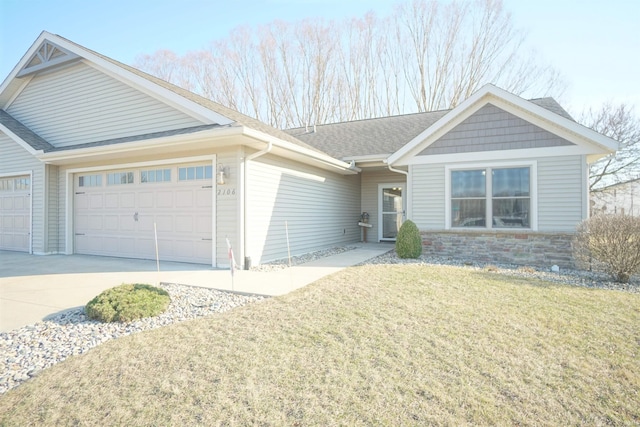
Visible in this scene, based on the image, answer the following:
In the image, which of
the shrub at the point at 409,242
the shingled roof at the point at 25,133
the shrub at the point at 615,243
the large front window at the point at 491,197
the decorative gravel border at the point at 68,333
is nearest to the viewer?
the decorative gravel border at the point at 68,333

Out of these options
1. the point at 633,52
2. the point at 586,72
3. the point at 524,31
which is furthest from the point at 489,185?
the point at 524,31

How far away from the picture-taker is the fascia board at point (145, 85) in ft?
24.9

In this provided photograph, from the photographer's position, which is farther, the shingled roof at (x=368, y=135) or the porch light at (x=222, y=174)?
the shingled roof at (x=368, y=135)

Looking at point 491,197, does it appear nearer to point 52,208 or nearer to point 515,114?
point 515,114

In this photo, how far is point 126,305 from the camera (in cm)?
421

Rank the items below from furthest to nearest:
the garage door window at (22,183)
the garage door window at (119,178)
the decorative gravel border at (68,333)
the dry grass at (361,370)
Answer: the garage door window at (22,183)
the garage door window at (119,178)
the decorative gravel border at (68,333)
the dry grass at (361,370)

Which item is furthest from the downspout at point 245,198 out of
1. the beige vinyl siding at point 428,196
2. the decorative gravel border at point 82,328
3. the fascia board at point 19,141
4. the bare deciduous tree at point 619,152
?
the bare deciduous tree at point 619,152

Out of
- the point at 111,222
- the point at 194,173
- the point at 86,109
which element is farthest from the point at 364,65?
the point at 111,222

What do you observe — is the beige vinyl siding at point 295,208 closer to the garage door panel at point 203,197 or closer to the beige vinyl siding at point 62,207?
the garage door panel at point 203,197

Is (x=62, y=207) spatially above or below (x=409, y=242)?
above

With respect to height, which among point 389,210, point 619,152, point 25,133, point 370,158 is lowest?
point 389,210

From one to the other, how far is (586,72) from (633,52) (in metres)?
1.85

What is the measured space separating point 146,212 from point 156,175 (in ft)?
3.23

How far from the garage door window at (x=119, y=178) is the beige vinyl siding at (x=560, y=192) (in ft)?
33.5
